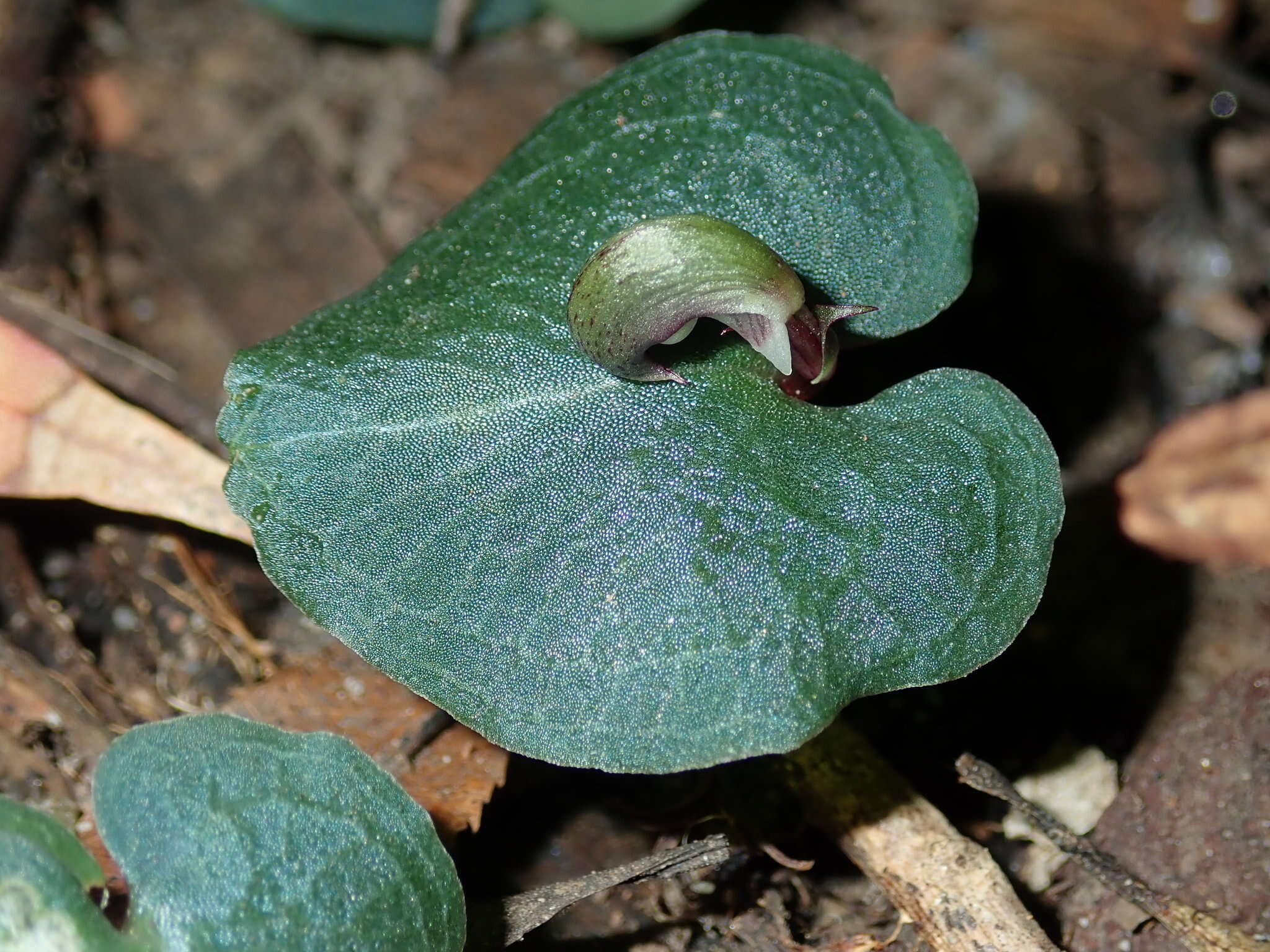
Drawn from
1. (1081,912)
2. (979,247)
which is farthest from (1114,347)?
(1081,912)

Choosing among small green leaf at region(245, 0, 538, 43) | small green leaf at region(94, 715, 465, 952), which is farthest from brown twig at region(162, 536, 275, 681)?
small green leaf at region(245, 0, 538, 43)

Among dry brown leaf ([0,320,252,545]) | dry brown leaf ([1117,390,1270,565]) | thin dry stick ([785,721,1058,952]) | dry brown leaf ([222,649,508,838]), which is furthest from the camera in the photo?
dry brown leaf ([1117,390,1270,565])

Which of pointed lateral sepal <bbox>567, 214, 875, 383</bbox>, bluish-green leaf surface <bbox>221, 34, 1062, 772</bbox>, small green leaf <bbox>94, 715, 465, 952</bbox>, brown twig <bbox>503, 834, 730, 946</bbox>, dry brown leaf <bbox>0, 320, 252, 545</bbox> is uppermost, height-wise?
pointed lateral sepal <bbox>567, 214, 875, 383</bbox>

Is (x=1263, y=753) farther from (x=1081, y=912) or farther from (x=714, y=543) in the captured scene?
(x=714, y=543)

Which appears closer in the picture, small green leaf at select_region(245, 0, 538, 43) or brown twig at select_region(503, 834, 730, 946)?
brown twig at select_region(503, 834, 730, 946)

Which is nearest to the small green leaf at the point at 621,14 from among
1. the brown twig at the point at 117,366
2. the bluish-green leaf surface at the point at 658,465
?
the bluish-green leaf surface at the point at 658,465

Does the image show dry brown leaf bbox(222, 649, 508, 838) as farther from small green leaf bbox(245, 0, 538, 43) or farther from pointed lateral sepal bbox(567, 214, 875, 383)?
small green leaf bbox(245, 0, 538, 43)

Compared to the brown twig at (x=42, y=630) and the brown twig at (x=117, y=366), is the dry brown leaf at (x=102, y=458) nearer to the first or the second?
the brown twig at (x=117, y=366)
